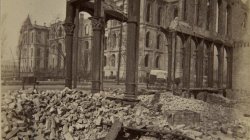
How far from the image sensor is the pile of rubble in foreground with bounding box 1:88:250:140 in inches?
201

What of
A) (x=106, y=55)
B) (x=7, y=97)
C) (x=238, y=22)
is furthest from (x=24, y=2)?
(x=106, y=55)

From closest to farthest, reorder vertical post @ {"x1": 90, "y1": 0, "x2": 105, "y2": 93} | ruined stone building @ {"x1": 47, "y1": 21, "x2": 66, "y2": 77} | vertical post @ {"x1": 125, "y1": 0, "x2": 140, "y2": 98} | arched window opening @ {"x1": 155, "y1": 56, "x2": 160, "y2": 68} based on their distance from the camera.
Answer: vertical post @ {"x1": 125, "y1": 0, "x2": 140, "y2": 98}
vertical post @ {"x1": 90, "y1": 0, "x2": 105, "y2": 93}
ruined stone building @ {"x1": 47, "y1": 21, "x2": 66, "y2": 77}
arched window opening @ {"x1": 155, "y1": 56, "x2": 160, "y2": 68}

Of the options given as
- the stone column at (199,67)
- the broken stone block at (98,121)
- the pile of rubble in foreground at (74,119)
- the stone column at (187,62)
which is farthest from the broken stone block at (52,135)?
the stone column at (199,67)

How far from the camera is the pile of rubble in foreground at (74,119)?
511 cm

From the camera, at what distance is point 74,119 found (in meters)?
5.49

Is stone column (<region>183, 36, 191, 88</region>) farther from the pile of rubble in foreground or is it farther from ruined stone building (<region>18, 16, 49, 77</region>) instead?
the pile of rubble in foreground

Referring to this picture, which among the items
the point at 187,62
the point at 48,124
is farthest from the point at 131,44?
the point at 187,62

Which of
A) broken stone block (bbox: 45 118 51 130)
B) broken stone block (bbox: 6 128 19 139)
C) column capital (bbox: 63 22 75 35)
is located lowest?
broken stone block (bbox: 6 128 19 139)

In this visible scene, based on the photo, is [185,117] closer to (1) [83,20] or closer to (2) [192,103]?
(2) [192,103]

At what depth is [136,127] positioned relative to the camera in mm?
5367

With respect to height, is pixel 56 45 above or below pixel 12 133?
above

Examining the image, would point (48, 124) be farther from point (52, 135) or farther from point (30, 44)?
point (30, 44)

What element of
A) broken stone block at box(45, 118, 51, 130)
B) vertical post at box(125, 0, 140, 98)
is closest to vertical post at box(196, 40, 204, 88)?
vertical post at box(125, 0, 140, 98)

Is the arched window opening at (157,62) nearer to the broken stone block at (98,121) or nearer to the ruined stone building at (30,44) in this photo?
the ruined stone building at (30,44)
